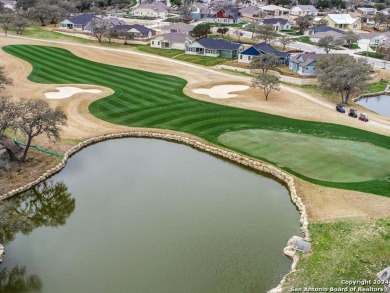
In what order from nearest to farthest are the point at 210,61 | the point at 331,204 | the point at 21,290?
the point at 21,290, the point at 331,204, the point at 210,61

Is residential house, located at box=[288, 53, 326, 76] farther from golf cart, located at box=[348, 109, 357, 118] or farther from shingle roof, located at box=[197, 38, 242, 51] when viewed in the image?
golf cart, located at box=[348, 109, 357, 118]

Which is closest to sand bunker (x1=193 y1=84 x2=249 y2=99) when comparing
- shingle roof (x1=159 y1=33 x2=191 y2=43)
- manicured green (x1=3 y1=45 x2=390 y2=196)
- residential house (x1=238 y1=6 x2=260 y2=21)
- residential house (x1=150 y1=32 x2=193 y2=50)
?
manicured green (x1=3 y1=45 x2=390 y2=196)

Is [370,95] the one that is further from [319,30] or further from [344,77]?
[319,30]

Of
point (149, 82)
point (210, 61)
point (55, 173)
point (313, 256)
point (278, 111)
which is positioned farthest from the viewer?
point (210, 61)

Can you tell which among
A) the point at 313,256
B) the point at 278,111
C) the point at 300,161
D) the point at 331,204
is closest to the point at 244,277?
the point at 313,256

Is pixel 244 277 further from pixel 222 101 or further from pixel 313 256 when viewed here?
pixel 222 101

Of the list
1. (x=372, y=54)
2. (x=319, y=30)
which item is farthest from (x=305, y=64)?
(x=319, y=30)
